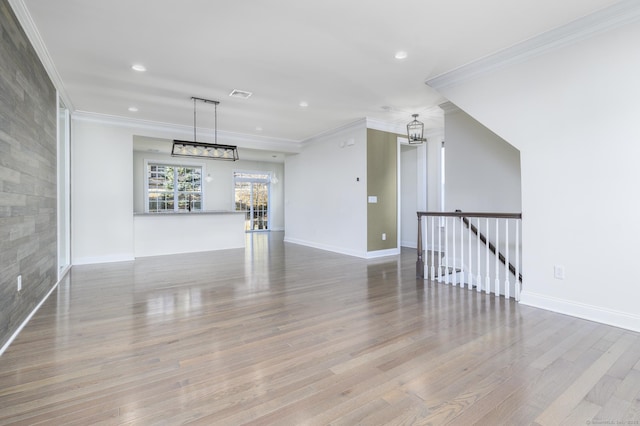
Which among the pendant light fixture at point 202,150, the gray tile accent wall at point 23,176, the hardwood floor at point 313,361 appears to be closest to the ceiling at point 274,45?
the gray tile accent wall at point 23,176

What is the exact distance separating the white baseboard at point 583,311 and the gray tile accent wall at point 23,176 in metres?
4.65

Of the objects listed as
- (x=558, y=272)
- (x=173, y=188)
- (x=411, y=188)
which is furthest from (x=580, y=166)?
(x=173, y=188)

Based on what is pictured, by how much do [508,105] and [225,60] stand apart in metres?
3.19

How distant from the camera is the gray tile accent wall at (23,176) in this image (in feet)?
7.78

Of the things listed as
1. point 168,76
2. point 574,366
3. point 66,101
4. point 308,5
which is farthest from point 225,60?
point 574,366

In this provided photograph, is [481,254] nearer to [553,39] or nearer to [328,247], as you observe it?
[553,39]

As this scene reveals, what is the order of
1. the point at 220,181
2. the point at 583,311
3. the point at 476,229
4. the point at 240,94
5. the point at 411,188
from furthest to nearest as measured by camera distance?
the point at 220,181 → the point at 411,188 → the point at 240,94 → the point at 476,229 → the point at 583,311

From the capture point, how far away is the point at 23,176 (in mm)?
2746

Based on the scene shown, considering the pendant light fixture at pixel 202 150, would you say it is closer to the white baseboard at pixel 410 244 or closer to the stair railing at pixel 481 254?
the stair railing at pixel 481 254

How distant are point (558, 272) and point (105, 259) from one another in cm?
695

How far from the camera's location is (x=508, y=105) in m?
3.41

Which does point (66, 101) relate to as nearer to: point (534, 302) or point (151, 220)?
point (151, 220)

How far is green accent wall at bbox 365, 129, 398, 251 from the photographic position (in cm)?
627

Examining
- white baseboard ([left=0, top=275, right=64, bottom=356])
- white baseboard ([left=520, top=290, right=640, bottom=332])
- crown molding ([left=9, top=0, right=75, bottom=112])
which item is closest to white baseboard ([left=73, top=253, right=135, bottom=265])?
white baseboard ([left=0, top=275, right=64, bottom=356])
